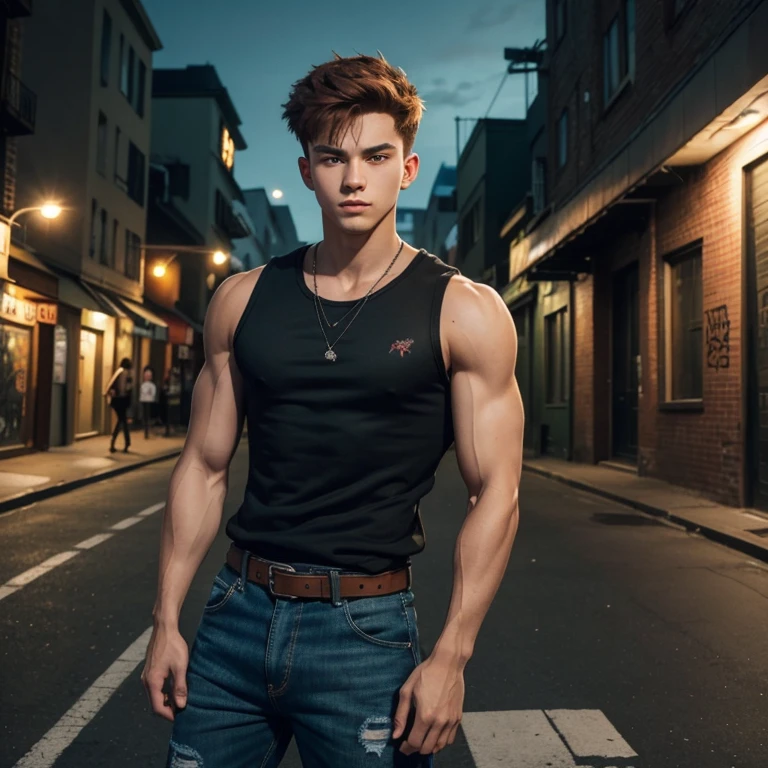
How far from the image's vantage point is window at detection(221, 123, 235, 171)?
4712 centimetres

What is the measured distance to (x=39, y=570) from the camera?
7.28 m

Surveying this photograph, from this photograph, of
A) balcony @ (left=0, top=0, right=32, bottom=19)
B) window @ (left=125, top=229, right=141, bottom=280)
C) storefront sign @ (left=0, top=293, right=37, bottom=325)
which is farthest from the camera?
window @ (left=125, top=229, right=141, bottom=280)

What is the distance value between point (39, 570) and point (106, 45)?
22936 mm

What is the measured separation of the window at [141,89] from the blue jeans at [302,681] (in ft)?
102

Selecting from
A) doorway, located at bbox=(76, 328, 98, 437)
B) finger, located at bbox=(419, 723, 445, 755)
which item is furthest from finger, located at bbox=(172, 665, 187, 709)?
doorway, located at bbox=(76, 328, 98, 437)

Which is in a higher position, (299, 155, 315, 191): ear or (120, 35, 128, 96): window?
(120, 35, 128, 96): window

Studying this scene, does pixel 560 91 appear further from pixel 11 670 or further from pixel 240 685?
pixel 240 685

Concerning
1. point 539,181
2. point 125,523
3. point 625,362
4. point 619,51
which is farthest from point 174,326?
point 125,523

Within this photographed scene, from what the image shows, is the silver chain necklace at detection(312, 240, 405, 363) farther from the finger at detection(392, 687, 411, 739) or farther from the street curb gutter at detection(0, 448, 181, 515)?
the street curb gutter at detection(0, 448, 181, 515)

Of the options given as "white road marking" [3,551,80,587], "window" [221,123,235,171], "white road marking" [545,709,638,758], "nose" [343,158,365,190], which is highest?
"window" [221,123,235,171]

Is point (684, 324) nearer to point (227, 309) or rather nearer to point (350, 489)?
point (227, 309)

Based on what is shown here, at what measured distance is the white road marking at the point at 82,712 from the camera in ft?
→ 11.7

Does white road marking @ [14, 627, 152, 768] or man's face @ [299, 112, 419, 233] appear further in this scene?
white road marking @ [14, 627, 152, 768]

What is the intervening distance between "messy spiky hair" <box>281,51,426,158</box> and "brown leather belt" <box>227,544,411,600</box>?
89 cm
